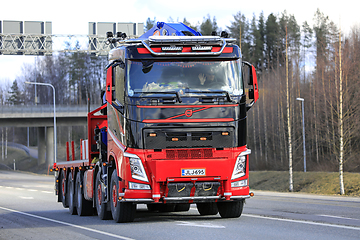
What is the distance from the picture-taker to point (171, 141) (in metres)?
10.7

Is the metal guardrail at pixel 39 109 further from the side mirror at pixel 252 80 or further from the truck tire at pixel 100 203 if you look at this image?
the side mirror at pixel 252 80

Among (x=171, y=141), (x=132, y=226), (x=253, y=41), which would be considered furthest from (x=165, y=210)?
(x=253, y=41)

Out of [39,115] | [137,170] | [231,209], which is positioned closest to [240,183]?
[231,209]

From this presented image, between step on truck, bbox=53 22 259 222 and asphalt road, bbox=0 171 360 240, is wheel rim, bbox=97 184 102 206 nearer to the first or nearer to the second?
asphalt road, bbox=0 171 360 240

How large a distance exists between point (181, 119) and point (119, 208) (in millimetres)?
2533

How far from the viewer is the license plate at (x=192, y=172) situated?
1069 centimetres

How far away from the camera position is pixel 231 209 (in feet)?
40.6

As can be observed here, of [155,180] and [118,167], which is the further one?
[118,167]

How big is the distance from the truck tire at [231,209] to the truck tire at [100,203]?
8.98 ft

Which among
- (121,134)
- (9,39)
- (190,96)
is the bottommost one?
(121,134)

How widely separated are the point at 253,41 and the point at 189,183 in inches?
3547

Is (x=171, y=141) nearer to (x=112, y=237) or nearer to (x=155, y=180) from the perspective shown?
(x=155, y=180)

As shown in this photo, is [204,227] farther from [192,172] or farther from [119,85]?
[119,85]

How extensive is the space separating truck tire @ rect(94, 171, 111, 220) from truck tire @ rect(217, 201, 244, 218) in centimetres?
274
